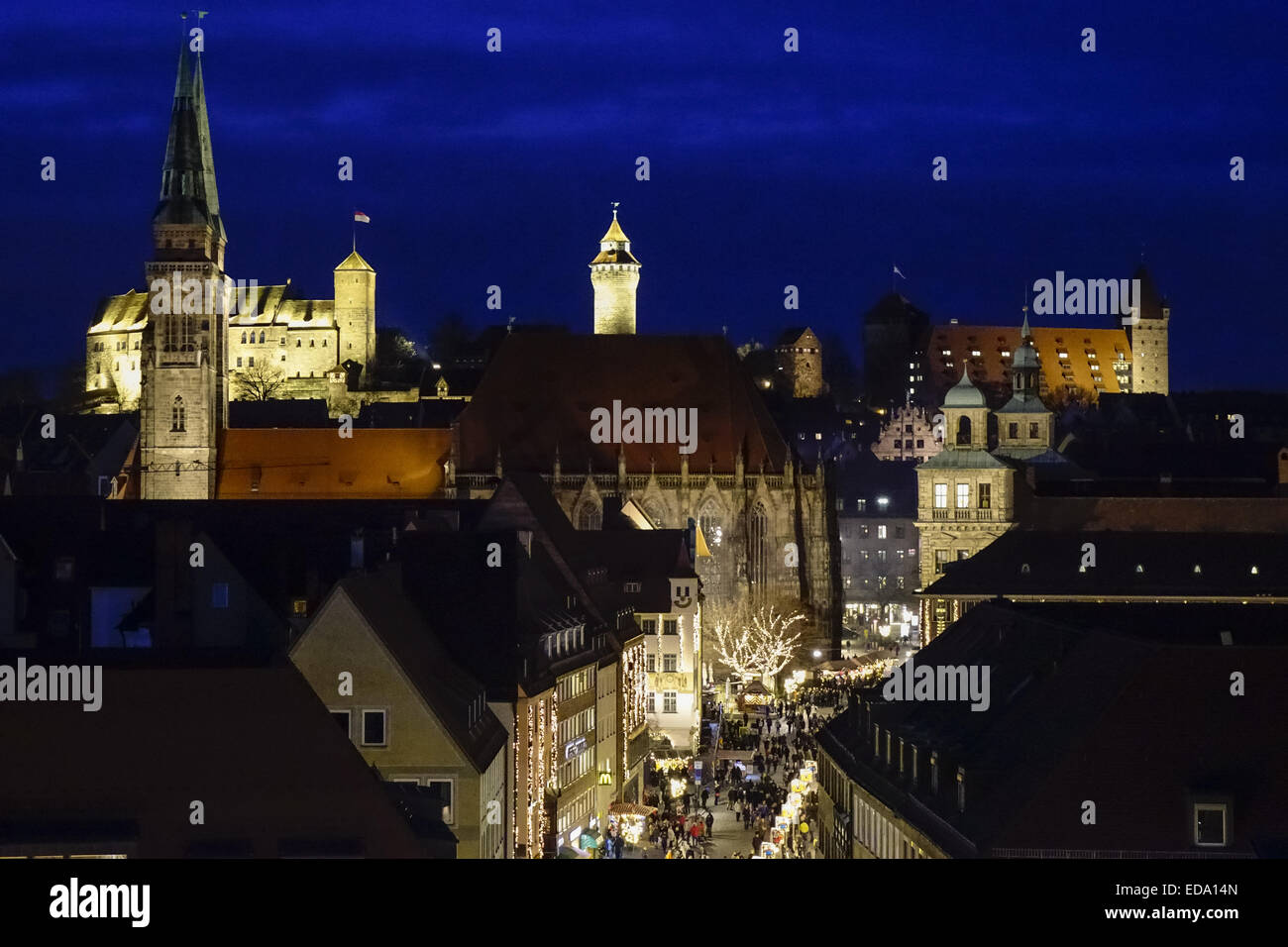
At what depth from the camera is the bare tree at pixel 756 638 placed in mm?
92438

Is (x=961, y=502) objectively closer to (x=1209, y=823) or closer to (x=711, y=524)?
(x=711, y=524)

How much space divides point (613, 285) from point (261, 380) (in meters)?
47.3

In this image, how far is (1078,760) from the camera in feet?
95.4

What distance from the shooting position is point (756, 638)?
319ft

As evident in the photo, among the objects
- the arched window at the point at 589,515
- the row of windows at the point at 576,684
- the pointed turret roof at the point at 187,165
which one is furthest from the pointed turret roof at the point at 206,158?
the row of windows at the point at 576,684

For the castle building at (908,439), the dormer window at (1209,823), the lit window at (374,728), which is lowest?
the dormer window at (1209,823)

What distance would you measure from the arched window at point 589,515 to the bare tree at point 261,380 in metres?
72.6

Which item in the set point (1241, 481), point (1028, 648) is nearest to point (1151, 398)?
point (1241, 481)

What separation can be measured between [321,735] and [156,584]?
617 inches

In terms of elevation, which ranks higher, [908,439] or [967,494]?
[908,439]

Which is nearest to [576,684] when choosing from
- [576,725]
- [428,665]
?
[576,725]

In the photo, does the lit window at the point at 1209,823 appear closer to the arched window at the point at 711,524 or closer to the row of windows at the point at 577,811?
the row of windows at the point at 577,811

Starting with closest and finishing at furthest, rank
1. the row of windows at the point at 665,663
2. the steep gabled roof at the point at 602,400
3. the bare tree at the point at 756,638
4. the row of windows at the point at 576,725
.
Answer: the row of windows at the point at 576,725 < the row of windows at the point at 665,663 < the bare tree at the point at 756,638 < the steep gabled roof at the point at 602,400

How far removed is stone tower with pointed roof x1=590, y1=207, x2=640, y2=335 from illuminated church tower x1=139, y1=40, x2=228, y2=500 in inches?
1926
